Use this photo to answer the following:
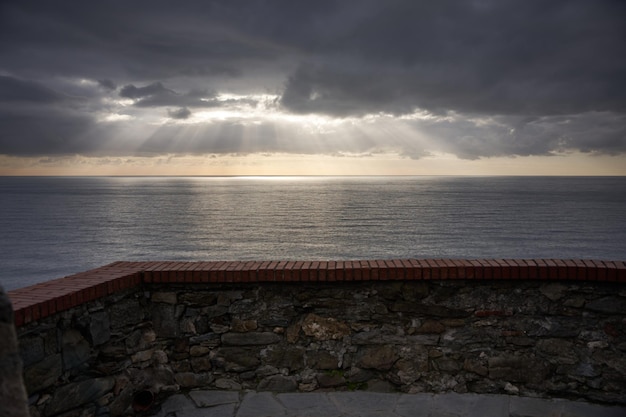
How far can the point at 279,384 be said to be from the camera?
16.6ft

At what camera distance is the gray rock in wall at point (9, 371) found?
5.57 feet

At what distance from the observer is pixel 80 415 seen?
424 cm

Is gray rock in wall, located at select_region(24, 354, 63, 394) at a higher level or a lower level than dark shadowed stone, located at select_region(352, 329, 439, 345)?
higher

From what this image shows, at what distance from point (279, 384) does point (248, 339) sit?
52 cm

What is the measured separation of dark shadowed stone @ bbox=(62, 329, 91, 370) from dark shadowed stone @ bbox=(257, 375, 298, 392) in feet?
5.27

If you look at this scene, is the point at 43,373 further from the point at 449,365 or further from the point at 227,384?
the point at 449,365

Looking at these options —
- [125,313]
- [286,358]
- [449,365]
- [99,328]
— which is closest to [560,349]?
[449,365]

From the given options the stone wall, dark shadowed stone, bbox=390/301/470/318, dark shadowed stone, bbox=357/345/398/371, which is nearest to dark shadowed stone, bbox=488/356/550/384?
the stone wall

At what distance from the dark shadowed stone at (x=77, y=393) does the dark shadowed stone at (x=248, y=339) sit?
1.06 meters

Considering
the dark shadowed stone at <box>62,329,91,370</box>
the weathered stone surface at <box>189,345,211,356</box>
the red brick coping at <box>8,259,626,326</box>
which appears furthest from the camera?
the weathered stone surface at <box>189,345,211,356</box>

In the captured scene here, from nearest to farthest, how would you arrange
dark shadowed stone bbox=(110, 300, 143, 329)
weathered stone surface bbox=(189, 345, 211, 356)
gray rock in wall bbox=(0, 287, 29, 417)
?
gray rock in wall bbox=(0, 287, 29, 417)
dark shadowed stone bbox=(110, 300, 143, 329)
weathered stone surface bbox=(189, 345, 211, 356)

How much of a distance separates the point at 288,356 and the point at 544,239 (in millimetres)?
50297

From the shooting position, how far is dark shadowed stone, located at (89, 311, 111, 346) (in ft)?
14.6

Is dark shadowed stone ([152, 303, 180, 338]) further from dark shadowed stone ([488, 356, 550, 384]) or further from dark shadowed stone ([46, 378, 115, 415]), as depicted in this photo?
dark shadowed stone ([488, 356, 550, 384])
